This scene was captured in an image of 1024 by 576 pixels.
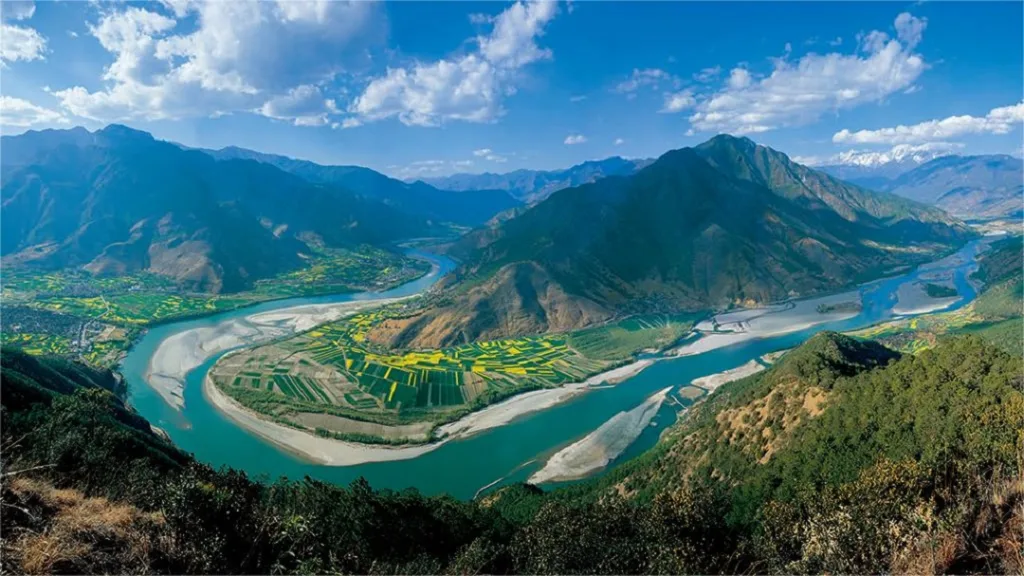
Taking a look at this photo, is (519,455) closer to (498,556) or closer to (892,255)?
(498,556)

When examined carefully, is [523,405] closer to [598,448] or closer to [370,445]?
[598,448]

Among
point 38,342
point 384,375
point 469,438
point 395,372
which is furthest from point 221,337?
point 469,438

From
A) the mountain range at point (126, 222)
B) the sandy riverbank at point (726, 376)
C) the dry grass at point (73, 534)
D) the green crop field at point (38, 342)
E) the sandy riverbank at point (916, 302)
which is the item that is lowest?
the sandy riverbank at point (726, 376)

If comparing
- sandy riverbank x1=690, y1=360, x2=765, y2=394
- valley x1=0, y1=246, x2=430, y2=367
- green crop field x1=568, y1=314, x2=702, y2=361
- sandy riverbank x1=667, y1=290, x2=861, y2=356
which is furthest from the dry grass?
valley x1=0, y1=246, x2=430, y2=367

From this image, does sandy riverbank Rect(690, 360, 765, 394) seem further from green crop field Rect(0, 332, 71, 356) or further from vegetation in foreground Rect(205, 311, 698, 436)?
green crop field Rect(0, 332, 71, 356)

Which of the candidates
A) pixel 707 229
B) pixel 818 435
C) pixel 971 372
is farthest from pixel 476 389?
pixel 707 229

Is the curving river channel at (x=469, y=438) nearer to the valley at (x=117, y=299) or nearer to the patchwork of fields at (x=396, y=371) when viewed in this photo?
the patchwork of fields at (x=396, y=371)

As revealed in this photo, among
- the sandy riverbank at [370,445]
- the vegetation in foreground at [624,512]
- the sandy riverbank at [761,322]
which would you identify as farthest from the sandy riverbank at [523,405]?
the vegetation in foreground at [624,512]
